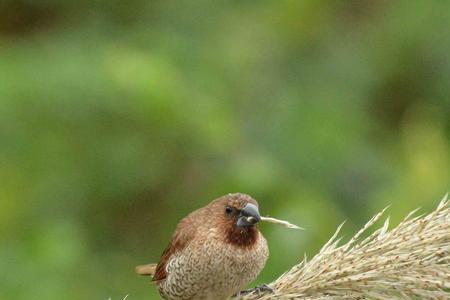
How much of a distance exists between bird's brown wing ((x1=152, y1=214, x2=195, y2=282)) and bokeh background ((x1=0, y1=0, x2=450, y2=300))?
0.67 m

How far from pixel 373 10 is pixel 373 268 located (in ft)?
22.2

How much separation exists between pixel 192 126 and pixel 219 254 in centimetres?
266

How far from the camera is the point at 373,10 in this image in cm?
1040

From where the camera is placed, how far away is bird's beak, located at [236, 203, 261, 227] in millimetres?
4719

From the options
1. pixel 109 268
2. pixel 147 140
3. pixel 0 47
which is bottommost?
pixel 109 268

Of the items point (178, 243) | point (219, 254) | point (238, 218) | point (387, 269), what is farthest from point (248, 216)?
point (387, 269)

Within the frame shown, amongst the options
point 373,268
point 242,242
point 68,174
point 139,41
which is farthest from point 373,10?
point 373,268

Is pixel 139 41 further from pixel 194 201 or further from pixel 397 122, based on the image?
pixel 397 122

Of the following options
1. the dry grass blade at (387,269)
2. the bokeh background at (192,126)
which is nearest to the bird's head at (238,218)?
the dry grass blade at (387,269)

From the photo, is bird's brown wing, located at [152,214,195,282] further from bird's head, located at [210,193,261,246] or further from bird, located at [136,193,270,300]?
bird's head, located at [210,193,261,246]

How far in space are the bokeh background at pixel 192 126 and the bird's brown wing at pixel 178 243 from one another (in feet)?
2.19

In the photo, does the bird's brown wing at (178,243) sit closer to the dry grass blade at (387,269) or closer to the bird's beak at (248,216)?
the bird's beak at (248,216)

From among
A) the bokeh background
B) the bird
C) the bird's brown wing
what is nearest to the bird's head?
the bird

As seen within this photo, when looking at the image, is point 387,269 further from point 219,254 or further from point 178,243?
point 178,243
